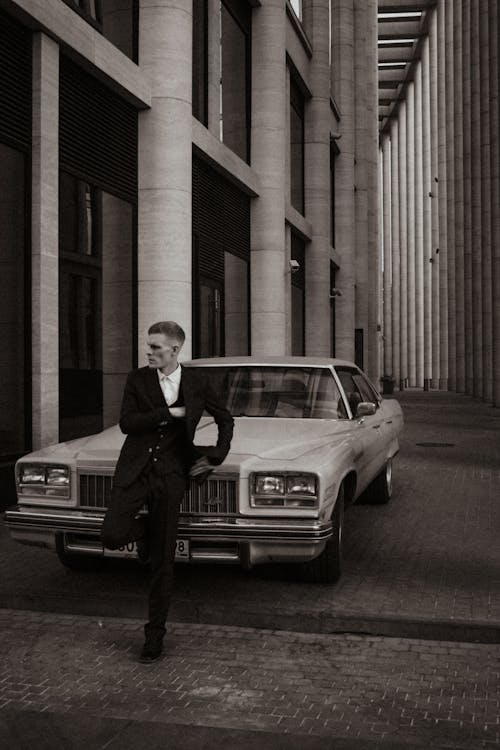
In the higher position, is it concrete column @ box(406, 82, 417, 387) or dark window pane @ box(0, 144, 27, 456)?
concrete column @ box(406, 82, 417, 387)

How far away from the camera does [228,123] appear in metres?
18.7

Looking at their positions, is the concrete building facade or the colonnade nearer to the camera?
the concrete building facade

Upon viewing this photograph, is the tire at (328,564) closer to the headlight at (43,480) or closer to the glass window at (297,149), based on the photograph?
the headlight at (43,480)

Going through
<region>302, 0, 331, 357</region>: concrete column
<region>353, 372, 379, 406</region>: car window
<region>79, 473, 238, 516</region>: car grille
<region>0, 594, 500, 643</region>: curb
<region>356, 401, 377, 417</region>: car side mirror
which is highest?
<region>302, 0, 331, 357</region>: concrete column

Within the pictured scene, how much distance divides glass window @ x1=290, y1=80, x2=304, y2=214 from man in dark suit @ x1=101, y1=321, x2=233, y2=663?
20.9 meters

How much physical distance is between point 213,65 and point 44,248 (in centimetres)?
844

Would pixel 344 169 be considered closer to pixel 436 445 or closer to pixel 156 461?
pixel 436 445

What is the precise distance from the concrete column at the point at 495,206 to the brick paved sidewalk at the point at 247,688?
2691cm

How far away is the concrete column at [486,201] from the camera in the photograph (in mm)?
34625

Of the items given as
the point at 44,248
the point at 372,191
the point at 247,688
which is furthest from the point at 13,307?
the point at 372,191

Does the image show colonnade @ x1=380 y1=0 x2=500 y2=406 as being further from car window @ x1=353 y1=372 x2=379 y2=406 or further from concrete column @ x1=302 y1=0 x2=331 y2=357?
car window @ x1=353 y1=372 x2=379 y2=406

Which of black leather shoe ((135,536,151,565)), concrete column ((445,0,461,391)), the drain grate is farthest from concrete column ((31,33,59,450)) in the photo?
concrete column ((445,0,461,391))

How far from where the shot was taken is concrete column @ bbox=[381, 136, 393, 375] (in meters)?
81.5

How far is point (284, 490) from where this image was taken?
553cm
